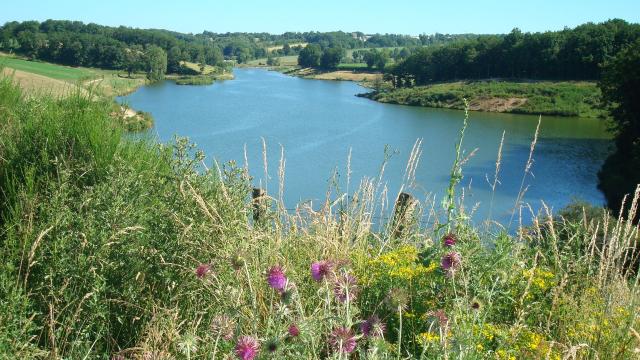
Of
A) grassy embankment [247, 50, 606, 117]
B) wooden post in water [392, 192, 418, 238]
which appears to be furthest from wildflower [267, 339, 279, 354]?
grassy embankment [247, 50, 606, 117]

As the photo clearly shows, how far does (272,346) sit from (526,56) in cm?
8755

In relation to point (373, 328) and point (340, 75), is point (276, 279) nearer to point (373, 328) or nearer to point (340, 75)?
point (373, 328)

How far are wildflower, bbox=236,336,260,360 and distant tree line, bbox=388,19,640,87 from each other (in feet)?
258

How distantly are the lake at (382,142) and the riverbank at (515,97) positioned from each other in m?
3.60

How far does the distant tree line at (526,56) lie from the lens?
7794 centimetres

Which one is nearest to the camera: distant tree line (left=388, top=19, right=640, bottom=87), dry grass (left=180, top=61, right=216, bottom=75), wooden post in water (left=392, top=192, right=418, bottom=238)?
wooden post in water (left=392, top=192, right=418, bottom=238)

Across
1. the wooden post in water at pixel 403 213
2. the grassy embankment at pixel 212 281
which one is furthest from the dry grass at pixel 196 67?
the grassy embankment at pixel 212 281

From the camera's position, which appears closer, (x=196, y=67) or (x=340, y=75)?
(x=196, y=67)

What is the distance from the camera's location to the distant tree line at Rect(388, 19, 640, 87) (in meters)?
77.9

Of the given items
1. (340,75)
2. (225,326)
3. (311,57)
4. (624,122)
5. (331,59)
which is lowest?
(340,75)

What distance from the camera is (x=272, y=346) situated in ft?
5.23

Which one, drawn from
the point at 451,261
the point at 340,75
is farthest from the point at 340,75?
the point at 451,261

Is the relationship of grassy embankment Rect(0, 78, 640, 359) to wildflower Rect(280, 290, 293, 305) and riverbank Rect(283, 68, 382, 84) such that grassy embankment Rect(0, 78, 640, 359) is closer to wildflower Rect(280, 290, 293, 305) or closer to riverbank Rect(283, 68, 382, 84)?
wildflower Rect(280, 290, 293, 305)

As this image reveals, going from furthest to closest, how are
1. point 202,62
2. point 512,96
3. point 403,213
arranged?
point 202,62
point 512,96
point 403,213
